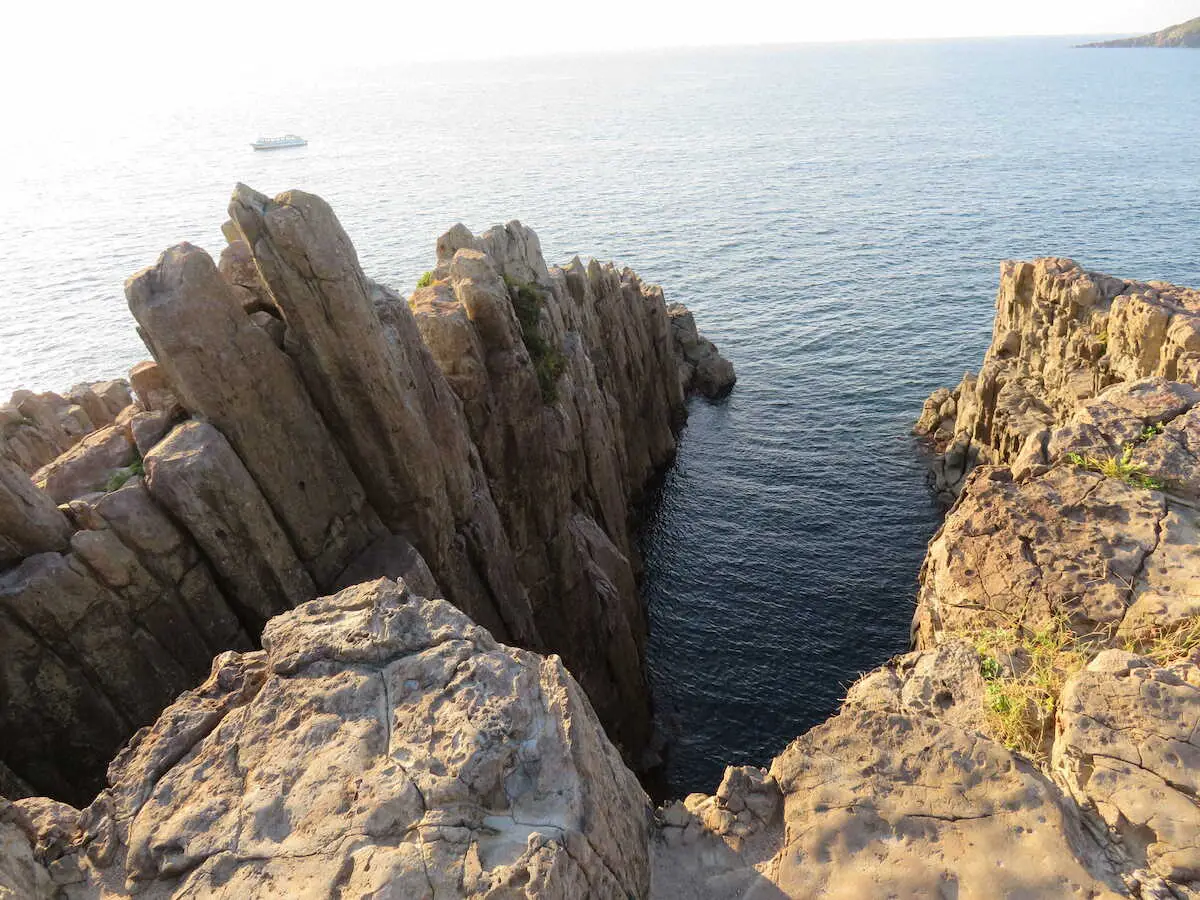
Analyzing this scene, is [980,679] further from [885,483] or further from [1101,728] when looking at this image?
[885,483]

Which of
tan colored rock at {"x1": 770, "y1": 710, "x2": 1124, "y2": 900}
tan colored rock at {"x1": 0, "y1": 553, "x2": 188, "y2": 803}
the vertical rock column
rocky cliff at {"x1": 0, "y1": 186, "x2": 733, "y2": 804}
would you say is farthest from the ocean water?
tan colored rock at {"x1": 770, "y1": 710, "x2": 1124, "y2": 900}

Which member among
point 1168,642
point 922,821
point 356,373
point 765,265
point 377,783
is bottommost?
point 765,265

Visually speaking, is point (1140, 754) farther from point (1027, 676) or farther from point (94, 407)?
point (94, 407)

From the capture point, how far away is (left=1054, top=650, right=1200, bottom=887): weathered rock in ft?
31.4

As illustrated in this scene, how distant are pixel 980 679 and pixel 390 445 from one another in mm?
18188

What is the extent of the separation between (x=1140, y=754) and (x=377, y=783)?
35.3 ft

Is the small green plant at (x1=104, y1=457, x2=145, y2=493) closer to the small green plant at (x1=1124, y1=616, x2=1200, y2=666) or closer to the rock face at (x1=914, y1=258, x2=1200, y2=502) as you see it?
the small green plant at (x1=1124, y1=616, x2=1200, y2=666)

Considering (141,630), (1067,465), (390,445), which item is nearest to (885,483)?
(1067,465)

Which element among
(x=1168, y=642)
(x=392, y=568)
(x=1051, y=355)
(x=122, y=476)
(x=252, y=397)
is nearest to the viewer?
(x=1168, y=642)

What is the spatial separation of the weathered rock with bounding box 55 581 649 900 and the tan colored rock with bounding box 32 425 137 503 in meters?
12.2

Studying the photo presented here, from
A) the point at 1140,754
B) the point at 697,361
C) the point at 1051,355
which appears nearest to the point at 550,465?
the point at 1140,754

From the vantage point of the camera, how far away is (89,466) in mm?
20625

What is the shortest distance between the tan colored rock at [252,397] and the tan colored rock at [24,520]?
4.44m

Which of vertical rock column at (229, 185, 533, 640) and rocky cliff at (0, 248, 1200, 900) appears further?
vertical rock column at (229, 185, 533, 640)
